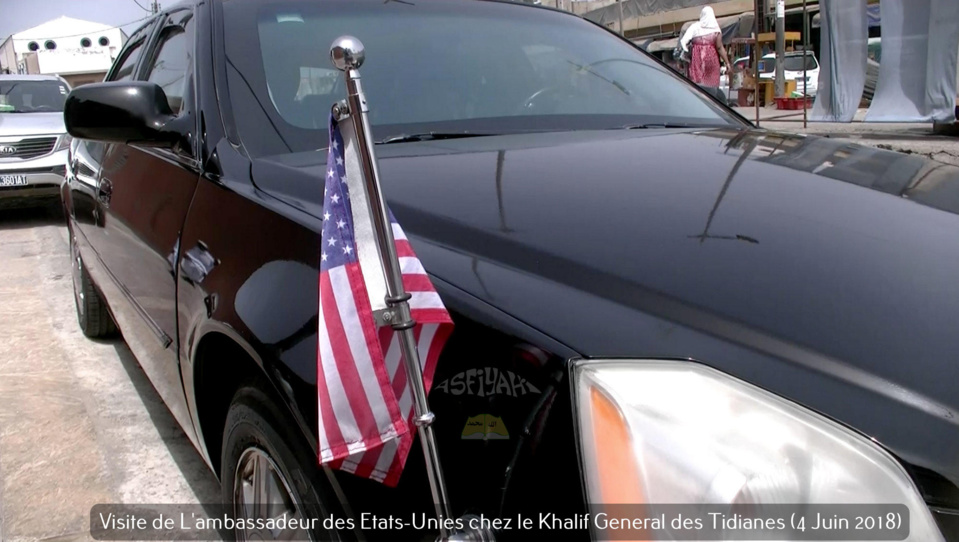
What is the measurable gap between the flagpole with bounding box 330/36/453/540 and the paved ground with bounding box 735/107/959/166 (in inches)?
A: 266

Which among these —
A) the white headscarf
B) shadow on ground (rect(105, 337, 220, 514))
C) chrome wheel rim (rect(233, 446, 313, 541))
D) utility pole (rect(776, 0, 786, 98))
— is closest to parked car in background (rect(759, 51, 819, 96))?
utility pole (rect(776, 0, 786, 98))

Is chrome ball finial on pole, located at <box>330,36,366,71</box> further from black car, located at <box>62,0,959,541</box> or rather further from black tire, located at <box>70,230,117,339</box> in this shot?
black tire, located at <box>70,230,117,339</box>

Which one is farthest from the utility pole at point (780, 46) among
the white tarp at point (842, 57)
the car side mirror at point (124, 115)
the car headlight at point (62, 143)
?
the car side mirror at point (124, 115)

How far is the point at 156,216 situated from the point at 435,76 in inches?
34.6

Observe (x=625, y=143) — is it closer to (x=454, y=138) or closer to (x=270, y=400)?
(x=454, y=138)

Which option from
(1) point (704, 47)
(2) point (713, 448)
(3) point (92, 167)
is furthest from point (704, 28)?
(2) point (713, 448)

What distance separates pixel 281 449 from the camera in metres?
1.50

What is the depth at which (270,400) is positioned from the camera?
152 centimetres

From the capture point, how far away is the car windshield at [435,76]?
2166 mm

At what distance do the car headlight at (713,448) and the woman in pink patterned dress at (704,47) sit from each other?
27.9 feet

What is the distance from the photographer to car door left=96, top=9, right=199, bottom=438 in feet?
7.08

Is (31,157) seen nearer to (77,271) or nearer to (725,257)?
(77,271)

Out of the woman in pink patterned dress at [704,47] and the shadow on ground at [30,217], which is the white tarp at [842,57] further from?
the shadow on ground at [30,217]

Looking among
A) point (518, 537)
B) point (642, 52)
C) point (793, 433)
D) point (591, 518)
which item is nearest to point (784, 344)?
point (793, 433)
